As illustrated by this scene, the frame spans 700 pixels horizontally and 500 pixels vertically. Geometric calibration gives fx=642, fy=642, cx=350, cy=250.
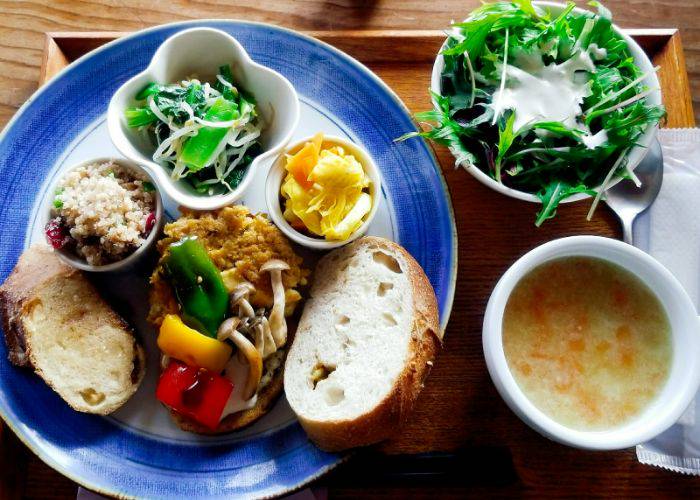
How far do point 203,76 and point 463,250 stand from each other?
122 centimetres

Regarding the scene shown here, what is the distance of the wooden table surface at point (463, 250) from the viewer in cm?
243

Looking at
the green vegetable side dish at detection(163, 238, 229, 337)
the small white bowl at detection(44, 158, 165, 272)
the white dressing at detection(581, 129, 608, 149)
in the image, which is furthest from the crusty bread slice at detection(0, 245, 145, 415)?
the white dressing at detection(581, 129, 608, 149)

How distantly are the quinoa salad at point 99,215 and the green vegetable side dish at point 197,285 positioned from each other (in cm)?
16

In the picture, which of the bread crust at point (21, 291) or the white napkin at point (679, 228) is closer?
the bread crust at point (21, 291)

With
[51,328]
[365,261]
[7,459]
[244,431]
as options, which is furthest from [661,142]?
[7,459]

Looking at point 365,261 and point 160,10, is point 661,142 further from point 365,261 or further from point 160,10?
point 160,10

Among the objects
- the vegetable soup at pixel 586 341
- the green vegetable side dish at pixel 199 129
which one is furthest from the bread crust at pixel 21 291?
the vegetable soup at pixel 586 341

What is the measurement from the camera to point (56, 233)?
2180 mm

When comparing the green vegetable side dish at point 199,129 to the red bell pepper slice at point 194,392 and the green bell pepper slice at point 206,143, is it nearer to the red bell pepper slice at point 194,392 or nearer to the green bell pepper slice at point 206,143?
the green bell pepper slice at point 206,143

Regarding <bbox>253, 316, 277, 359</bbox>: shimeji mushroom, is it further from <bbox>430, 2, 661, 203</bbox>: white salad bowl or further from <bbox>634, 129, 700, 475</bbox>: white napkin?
<bbox>634, 129, 700, 475</bbox>: white napkin

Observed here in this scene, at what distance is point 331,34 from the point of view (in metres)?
2.68

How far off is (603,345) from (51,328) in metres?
1.96

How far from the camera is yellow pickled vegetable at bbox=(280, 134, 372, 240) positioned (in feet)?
7.18

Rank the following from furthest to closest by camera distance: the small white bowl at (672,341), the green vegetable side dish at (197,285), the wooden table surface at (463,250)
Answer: the wooden table surface at (463,250) → the green vegetable side dish at (197,285) → the small white bowl at (672,341)
